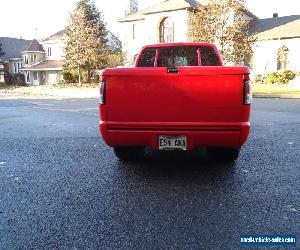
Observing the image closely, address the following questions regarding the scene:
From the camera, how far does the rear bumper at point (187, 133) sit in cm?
443

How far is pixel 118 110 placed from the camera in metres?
4.57

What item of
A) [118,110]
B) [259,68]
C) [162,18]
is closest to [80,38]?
[162,18]

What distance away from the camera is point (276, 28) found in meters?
37.7

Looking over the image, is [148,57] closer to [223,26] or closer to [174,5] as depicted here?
[223,26]

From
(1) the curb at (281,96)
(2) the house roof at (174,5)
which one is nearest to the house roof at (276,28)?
(2) the house roof at (174,5)

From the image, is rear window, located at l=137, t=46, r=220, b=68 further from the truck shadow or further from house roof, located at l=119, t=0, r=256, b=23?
house roof, located at l=119, t=0, r=256, b=23

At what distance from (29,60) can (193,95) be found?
184 feet

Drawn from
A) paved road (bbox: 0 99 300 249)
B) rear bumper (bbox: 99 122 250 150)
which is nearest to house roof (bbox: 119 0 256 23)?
paved road (bbox: 0 99 300 249)

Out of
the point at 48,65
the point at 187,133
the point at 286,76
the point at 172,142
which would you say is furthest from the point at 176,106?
the point at 48,65

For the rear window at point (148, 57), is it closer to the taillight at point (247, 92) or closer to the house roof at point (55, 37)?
the taillight at point (247, 92)

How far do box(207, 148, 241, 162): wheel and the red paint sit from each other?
82cm

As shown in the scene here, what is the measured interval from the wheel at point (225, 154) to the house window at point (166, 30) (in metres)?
32.9

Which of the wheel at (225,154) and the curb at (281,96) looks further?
the curb at (281,96)

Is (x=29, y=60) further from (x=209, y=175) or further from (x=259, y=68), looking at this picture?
(x=209, y=175)
